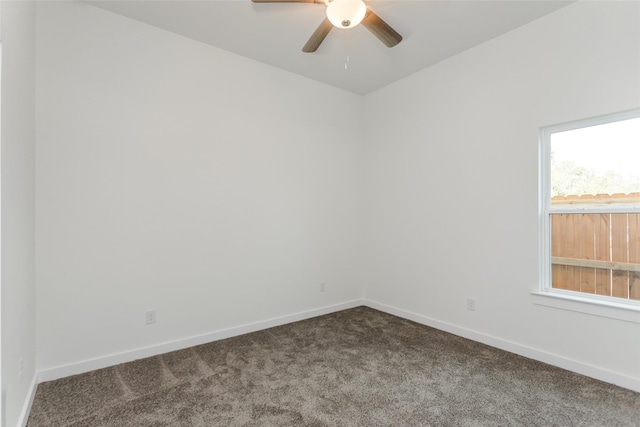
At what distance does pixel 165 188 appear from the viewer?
287 cm

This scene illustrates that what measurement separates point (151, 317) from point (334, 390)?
1.71 metres

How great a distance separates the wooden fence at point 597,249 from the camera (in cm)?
233

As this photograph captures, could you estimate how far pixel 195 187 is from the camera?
3.03m

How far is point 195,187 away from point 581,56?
3.42 m

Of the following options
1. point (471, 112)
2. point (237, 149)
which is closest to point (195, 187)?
point (237, 149)

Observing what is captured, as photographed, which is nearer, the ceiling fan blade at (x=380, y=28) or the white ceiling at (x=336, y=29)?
the ceiling fan blade at (x=380, y=28)

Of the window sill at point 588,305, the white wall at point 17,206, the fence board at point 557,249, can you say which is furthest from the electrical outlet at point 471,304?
the white wall at point 17,206

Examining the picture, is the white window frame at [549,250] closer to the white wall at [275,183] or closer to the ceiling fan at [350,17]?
the white wall at [275,183]

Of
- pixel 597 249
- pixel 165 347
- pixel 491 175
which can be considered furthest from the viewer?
pixel 491 175

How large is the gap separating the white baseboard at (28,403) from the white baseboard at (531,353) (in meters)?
3.36

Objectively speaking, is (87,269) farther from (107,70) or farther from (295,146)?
(295,146)

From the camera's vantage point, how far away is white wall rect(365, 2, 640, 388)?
7.74 feet

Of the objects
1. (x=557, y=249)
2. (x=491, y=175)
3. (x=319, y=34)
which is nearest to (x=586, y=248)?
(x=557, y=249)

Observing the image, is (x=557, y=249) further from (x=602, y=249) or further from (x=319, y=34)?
(x=319, y=34)
